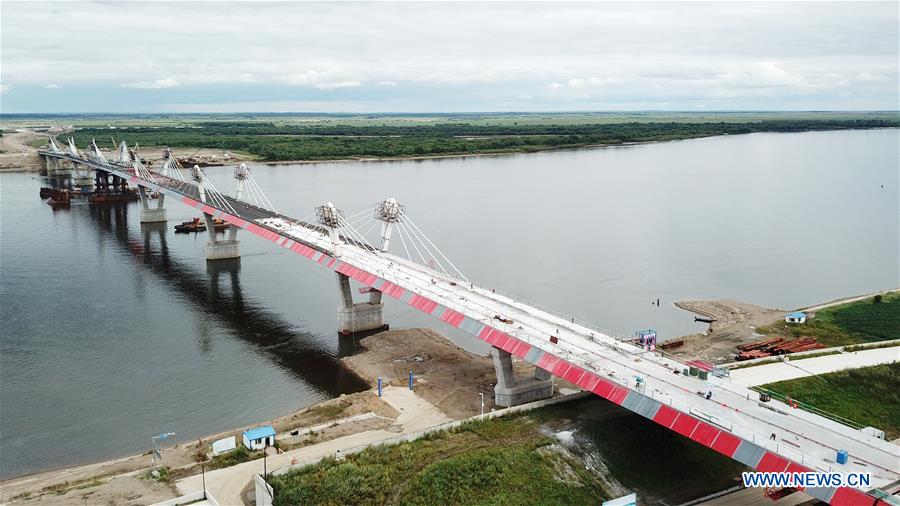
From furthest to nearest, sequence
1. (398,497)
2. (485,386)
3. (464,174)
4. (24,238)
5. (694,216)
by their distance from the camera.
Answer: (464,174) → (694,216) → (24,238) → (485,386) → (398,497)

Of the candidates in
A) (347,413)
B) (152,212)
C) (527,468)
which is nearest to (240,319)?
(347,413)

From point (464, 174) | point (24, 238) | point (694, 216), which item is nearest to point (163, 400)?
point (24, 238)

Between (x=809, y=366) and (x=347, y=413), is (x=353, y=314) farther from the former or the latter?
(x=809, y=366)

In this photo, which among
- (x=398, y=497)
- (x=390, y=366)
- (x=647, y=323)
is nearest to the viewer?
(x=398, y=497)

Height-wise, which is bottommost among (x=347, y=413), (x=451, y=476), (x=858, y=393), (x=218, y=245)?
(x=347, y=413)

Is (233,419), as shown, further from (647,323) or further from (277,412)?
(647,323)

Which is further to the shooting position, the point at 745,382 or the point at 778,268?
the point at 778,268
